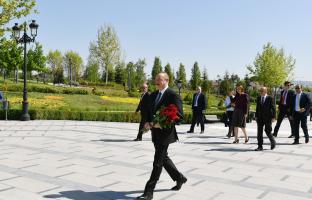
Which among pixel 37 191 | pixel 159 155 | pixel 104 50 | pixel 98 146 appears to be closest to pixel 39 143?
pixel 98 146

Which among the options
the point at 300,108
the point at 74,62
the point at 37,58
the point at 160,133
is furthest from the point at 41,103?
the point at 74,62

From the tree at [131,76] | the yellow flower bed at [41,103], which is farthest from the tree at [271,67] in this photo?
the yellow flower bed at [41,103]

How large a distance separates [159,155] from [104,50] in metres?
59.0

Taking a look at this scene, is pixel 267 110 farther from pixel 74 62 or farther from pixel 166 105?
pixel 74 62

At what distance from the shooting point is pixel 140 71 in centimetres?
7594

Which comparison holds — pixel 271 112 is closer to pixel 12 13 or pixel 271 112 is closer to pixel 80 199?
pixel 80 199

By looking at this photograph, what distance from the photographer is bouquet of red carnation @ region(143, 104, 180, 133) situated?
5.31 meters

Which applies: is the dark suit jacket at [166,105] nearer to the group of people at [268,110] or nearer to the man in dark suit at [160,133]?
the man in dark suit at [160,133]

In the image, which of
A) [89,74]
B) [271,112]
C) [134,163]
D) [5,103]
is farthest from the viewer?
[89,74]

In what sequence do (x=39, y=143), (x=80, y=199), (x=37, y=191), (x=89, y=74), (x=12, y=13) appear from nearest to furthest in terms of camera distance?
(x=80, y=199) → (x=37, y=191) → (x=39, y=143) → (x=12, y=13) → (x=89, y=74)

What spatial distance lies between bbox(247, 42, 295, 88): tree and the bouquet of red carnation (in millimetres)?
51397

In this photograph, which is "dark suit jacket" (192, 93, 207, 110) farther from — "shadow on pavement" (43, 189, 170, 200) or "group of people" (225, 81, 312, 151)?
"shadow on pavement" (43, 189, 170, 200)

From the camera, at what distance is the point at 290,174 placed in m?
7.46

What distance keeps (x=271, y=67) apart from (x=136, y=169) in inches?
1955
